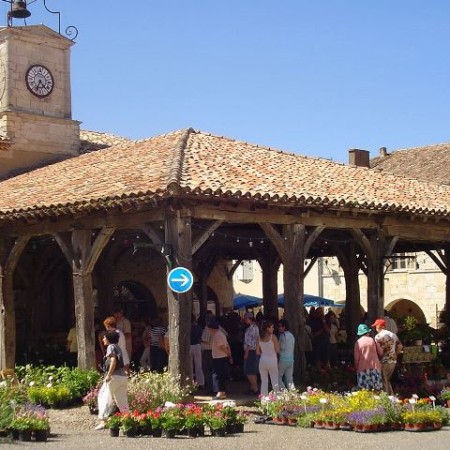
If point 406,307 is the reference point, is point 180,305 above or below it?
above

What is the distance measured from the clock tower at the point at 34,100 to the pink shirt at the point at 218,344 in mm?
9896

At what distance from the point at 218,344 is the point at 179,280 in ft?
7.24

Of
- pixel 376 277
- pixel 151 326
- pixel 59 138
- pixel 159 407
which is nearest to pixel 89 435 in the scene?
pixel 159 407

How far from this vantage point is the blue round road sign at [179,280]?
13578mm

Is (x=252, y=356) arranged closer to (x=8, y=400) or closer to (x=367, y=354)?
(x=367, y=354)

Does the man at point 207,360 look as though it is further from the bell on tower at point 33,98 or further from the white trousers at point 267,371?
the bell on tower at point 33,98

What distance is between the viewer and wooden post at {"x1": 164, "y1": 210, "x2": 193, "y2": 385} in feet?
46.1

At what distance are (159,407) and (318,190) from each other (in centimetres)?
570

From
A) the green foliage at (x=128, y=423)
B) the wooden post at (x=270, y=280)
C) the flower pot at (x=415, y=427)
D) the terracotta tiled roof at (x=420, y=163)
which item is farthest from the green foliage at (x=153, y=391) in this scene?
the terracotta tiled roof at (x=420, y=163)

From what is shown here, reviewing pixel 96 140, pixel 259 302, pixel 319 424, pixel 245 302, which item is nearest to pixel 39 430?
pixel 319 424

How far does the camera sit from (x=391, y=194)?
1864 cm

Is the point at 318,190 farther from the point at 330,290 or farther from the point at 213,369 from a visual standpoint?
the point at 330,290

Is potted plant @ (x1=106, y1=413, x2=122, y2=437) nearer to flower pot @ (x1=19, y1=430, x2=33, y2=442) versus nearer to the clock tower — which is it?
flower pot @ (x1=19, y1=430, x2=33, y2=442)

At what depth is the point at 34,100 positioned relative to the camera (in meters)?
25.0
